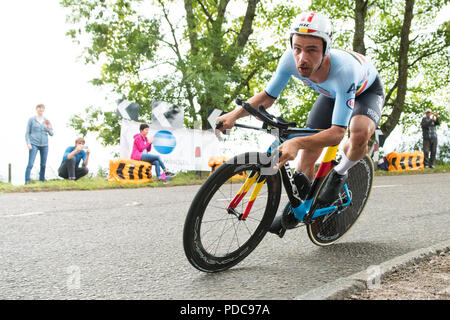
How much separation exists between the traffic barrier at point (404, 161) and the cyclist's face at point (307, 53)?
50.5ft

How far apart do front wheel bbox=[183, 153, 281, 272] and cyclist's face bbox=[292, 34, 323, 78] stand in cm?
68

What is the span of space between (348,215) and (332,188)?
2.14 ft

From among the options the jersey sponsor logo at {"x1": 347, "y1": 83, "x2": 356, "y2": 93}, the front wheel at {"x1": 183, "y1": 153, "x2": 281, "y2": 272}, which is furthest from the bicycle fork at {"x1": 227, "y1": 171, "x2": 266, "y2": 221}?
the jersey sponsor logo at {"x1": 347, "y1": 83, "x2": 356, "y2": 93}

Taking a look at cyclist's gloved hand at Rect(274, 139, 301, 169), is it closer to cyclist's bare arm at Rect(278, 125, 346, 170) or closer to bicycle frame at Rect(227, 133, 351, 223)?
cyclist's bare arm at Rect(278, 125, 346, 170)

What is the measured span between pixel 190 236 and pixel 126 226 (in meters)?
2.37

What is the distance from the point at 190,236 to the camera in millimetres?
2820

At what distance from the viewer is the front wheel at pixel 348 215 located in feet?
12.5

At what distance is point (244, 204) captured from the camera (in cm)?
316

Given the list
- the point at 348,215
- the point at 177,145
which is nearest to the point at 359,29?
the point at 177,145

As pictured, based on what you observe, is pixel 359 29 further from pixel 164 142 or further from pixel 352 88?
pixel 352 88

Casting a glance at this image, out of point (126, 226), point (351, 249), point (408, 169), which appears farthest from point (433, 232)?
point (408, 169)

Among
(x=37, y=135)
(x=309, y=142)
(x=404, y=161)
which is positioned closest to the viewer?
(x=309, y=142)

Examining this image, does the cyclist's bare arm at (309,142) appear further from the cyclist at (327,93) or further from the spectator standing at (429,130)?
the spectator standing at (429,130)

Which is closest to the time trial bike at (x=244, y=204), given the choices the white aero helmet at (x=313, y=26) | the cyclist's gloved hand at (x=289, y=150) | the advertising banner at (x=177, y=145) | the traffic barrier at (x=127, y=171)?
the cyclist's gloved hand at (x=289, y=150)
